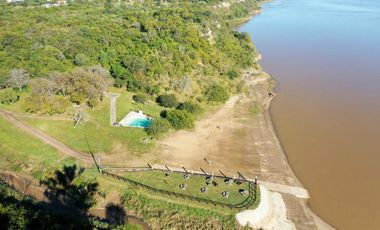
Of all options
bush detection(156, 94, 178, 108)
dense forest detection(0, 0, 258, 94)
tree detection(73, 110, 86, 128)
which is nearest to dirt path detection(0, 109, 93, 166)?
tree detection(73, 110, 86, 128)

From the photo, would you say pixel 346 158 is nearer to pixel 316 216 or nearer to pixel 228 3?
pixel 316 216

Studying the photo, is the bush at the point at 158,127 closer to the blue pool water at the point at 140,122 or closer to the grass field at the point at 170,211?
the blue pool water at the point at 140,122

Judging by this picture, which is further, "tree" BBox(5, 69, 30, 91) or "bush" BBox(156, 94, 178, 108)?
"bush" BBox(156, 94, 178, 108)

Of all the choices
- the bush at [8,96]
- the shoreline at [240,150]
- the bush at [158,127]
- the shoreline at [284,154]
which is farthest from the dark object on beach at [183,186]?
the bush at [8,96]

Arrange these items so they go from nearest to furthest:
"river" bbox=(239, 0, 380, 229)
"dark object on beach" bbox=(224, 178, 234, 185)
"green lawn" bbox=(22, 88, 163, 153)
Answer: "dark object on beach" bbox=(224, 178, 234, 185) → "river" bbox=(239, 0, 380, 229) → "green lawn" bbox=(22, 88, 163, 153)

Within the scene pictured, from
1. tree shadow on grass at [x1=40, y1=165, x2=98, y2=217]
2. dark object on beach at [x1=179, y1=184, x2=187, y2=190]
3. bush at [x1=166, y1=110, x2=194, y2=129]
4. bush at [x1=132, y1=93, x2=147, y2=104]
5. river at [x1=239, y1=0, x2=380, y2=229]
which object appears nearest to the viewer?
tree shadow on grass at [x1=40, y1=165, x2=98, y2=217]

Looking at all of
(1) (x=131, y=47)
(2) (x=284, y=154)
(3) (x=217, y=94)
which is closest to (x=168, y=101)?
(3) (x=217, y=94)

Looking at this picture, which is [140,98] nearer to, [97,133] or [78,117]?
[78,117]

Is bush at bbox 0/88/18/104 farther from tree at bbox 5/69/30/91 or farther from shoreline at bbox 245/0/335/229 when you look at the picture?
shoreline at bbox 245/0/335/229
